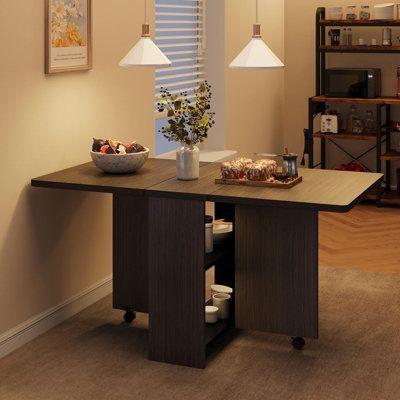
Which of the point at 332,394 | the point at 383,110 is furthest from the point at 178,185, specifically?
the point at 383,110

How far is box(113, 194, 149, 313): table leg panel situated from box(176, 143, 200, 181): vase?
1.04 feet

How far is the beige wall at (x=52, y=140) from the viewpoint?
14.0 ft

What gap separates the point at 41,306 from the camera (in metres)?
4.61

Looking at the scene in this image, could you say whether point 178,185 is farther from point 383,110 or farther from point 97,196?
point 383,110

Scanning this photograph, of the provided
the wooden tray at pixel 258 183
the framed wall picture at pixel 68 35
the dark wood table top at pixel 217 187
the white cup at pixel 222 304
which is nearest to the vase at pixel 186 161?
the dark wood table top at pixel 217 187

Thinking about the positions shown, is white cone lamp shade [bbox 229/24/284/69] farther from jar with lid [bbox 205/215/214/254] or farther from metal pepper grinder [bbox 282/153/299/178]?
jar with lid [bbox 205/215/214/254]

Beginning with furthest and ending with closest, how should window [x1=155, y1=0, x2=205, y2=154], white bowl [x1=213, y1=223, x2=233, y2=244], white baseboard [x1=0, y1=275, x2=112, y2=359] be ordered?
window [x1=155, y1=0, x2=205, y2=154] < white bowl [x1=213, y1=223, x2=233, y2=244] < white baseboard [x1=0, y1=275, x2=112, y2=359]

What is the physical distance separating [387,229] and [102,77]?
284cm

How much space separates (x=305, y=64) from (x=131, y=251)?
3929 millimetres

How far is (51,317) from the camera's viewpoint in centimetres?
468

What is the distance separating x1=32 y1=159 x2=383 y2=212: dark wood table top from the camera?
3.91 meters

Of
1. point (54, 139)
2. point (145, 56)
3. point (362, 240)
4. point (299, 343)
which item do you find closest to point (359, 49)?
point (362, 240)

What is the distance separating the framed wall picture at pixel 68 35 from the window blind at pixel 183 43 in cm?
178

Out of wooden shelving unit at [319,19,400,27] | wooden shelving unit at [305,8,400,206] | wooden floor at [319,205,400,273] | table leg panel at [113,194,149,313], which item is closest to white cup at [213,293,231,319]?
table leg panel at [113,194,149,313]
